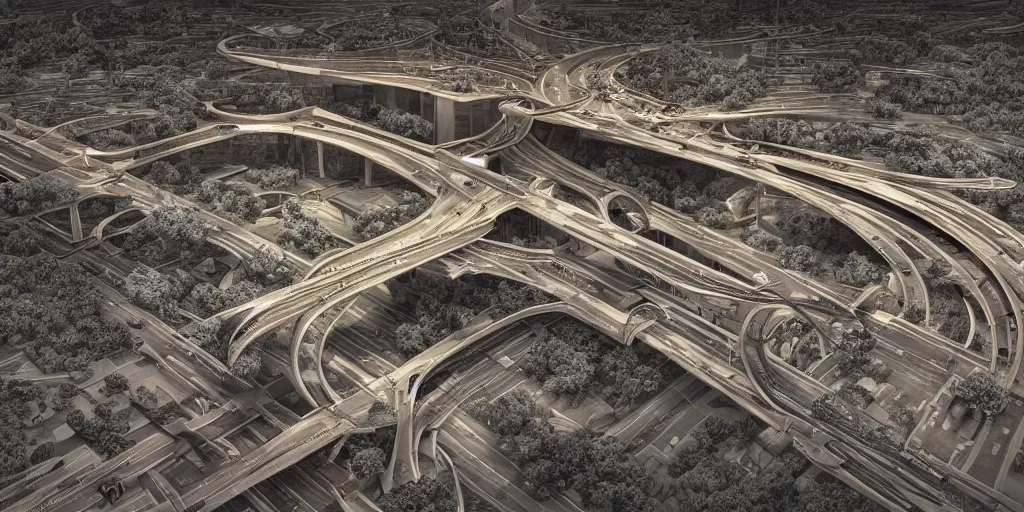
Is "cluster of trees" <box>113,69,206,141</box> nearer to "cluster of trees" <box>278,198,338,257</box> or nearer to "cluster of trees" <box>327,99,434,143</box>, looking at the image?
"cluster of trees" <box>327,99,434,143</box>

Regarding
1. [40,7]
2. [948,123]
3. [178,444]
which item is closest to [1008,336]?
[948,123]

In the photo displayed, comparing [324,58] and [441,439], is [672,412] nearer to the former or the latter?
[441,439]

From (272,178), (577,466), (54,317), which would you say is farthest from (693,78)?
(54,317)

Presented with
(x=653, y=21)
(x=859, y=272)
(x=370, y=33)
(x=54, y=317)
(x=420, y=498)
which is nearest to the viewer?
(x=420, y=498)

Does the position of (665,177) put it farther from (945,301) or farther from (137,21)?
(137,21)

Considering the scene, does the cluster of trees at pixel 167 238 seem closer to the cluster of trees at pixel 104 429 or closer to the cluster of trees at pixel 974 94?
the cluster of trees at pixel 104 429

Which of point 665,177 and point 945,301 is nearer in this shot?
point 945,301
